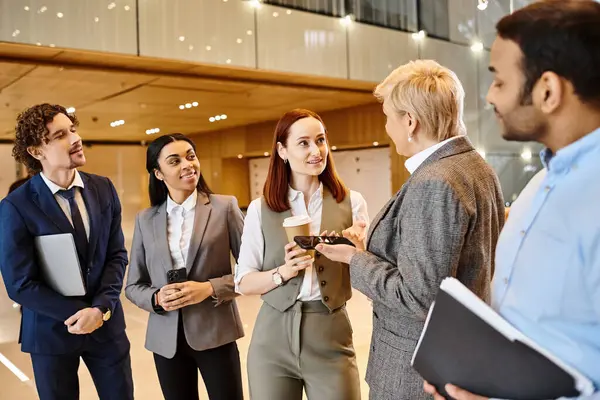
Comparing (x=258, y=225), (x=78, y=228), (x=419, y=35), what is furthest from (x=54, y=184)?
(x=419, y=35)

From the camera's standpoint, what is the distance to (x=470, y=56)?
9000 millimetres

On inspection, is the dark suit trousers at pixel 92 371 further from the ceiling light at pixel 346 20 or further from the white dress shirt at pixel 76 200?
the ceiling light at pixel 346 20

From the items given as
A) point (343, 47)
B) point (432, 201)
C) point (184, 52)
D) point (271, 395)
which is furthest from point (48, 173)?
point (343, 47)

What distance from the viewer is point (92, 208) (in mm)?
2309

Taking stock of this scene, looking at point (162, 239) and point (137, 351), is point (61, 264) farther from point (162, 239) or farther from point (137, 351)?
point (137, 351)

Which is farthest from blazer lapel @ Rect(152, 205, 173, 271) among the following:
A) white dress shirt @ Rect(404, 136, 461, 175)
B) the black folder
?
the black folder

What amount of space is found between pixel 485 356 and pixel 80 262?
181 centimetres

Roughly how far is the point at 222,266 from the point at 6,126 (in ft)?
38.3

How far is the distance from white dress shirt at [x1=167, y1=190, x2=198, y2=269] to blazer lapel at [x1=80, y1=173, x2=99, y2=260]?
12.3 inches

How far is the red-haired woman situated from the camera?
1891 millimetres

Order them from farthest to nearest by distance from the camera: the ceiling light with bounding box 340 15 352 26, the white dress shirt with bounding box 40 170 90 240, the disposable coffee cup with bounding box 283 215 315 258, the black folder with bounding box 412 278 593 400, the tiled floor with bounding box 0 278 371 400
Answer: the ceiling light with bounding box 340 15 352 26 → the tiled floor with bounding box 0 278 371 400 → the white dress shirt with bounding box 40 170 90 240 → the disposable coffee cup with bounding box 283 215 315 258 → the black folder with bounding box 412 278 593 400

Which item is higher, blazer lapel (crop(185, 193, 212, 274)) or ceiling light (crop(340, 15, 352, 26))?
ceiling light (crop(340, 15, 352, 26))

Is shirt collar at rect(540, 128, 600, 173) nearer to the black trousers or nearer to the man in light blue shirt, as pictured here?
the man in light blue shirt

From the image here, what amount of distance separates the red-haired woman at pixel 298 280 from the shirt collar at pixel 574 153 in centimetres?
100
